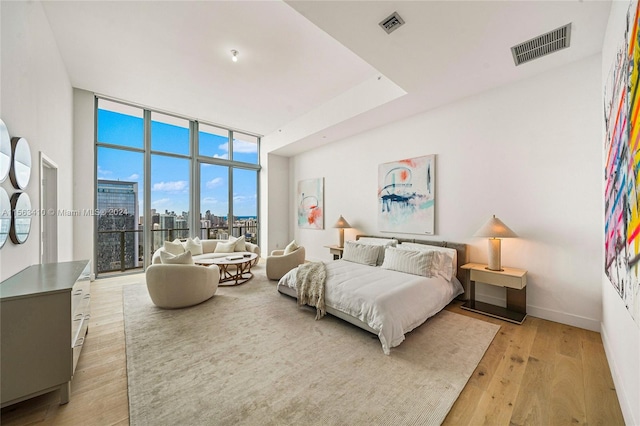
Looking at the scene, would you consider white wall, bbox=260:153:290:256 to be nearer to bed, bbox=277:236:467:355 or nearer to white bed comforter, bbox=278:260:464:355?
bed, bbox=277:236:467:355

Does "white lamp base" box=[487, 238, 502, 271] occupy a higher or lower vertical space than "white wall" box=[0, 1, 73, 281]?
lower

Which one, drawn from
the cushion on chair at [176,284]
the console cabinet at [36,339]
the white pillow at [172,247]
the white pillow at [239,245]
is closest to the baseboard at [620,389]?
the console cabinet at [36,339]

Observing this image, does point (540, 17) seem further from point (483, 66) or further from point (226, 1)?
point (226, 1)

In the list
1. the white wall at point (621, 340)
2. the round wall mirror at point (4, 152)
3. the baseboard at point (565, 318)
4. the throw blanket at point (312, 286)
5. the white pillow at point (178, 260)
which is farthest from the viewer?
the white pillow at point (178, 260)

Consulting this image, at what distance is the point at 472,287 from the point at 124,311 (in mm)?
4829

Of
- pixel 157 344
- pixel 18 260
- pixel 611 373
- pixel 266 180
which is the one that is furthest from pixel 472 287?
pixel 266 180

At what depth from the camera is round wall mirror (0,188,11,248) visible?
195 cm

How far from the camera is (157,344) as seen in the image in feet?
8.35

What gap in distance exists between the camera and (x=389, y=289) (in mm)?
2818

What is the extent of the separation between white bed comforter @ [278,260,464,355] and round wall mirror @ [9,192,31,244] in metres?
2.87

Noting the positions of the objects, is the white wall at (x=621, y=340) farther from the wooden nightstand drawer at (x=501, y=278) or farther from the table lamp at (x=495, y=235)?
the table lamp at (x=495, y=235)

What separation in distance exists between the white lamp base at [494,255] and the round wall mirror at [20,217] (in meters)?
5.09

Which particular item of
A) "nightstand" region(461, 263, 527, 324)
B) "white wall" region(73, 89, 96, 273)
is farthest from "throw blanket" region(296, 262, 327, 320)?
"white wall" region(73, 89, 96, 273)

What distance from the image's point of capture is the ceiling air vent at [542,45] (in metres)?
2.51
